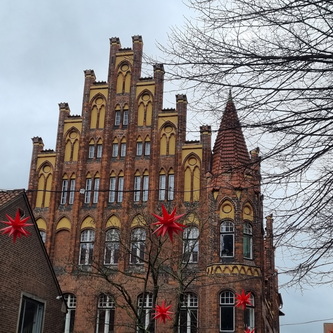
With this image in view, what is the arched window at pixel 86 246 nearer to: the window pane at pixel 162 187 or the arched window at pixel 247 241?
the window pane at pixel 162 187

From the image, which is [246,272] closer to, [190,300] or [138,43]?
[190,300]

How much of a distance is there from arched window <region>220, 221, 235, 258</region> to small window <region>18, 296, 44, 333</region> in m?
10.4

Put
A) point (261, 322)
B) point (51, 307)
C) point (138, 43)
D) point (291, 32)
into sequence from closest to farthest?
point (291, 32) < point (51, 307) < point (261, 322) < point (138, 43)

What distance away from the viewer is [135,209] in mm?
28812

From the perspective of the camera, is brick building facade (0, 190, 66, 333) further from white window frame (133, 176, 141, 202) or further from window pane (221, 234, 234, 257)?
white window frame (133, 176, 141, 202)

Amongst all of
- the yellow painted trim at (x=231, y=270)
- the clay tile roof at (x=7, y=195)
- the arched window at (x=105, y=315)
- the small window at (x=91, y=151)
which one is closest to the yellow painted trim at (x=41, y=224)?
the small window at (x=91, y=151)

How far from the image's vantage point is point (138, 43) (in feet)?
105

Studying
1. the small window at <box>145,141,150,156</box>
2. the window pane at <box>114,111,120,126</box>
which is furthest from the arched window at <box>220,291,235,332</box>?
the window pane at <box>114,111,120,126</box>

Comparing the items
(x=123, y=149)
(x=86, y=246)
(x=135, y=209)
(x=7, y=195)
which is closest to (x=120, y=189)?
(x=135, y=209)

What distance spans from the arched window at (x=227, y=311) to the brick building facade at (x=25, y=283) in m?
8.29

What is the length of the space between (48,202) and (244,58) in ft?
76.7

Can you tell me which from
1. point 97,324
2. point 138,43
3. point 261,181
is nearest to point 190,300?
point 97,324

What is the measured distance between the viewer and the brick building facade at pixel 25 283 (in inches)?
680

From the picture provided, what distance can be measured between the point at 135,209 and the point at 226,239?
493 centimetres
